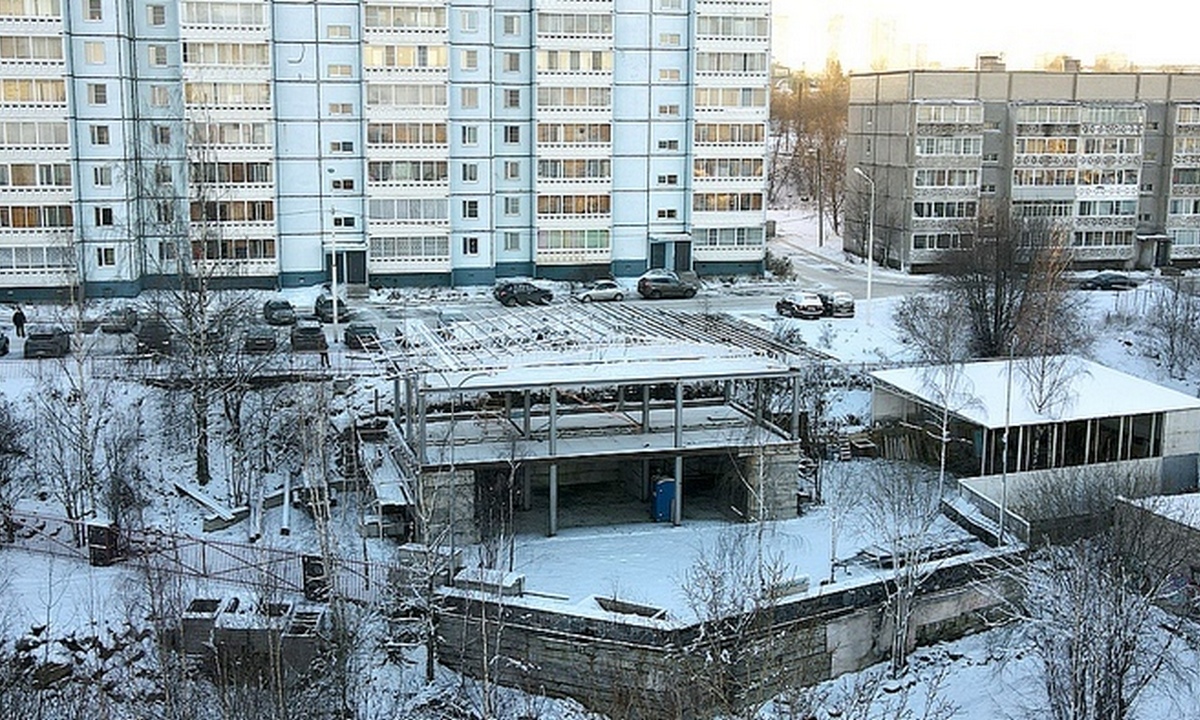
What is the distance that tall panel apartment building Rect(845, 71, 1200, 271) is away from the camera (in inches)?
2452

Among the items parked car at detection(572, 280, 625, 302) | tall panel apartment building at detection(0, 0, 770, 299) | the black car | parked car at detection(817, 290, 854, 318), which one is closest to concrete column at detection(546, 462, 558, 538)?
parked car at detection(817, 290, 854, 318)

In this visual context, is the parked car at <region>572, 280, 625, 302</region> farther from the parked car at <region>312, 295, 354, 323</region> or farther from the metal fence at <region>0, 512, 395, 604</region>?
the metal fence at <region>0, 512, 395, 604</region>

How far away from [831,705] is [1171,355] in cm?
2587

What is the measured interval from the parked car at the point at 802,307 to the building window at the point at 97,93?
91.9ft

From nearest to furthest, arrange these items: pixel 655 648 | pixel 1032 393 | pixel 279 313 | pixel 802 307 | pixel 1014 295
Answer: pixel 655 648 → pixel 1032 393 → pixel 1014 295 → pixel 279 313 → pixel 802 307

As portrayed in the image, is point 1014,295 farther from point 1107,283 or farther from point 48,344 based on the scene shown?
point 48,344

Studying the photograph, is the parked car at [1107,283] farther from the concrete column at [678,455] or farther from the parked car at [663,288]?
the concrete column at [678,455]

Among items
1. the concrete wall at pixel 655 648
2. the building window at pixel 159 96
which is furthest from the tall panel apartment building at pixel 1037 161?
the concrete wall at pixel 655 648

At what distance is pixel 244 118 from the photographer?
54.5 metres

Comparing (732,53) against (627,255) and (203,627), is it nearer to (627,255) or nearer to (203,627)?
(627,255)

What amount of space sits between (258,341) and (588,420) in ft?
41.2

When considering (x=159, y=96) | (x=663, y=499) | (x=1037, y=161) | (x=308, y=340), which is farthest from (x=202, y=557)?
(x=1037, y=161)

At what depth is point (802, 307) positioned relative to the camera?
4916 cm

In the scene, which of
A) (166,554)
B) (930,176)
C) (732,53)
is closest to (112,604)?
(166,554)
